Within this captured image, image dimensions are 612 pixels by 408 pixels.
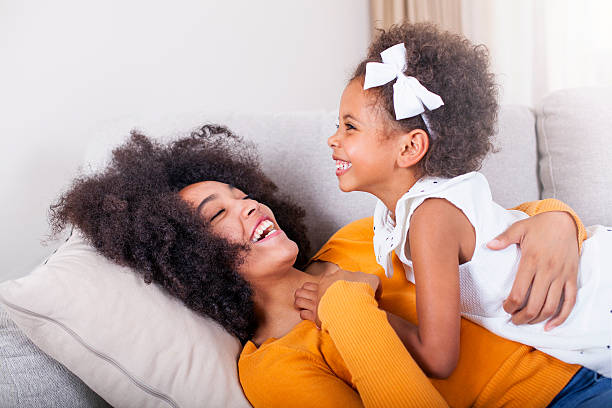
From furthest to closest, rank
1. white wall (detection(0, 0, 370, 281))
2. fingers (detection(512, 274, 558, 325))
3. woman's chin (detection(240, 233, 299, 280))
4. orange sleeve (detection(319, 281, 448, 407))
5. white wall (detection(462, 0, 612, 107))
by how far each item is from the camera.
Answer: white wall (detection(462, 0, 612, 107)) → white wall (detection(0, 0, 370, 281)) → woman's chin (detection(240, 233, 299, 280)) → fingers (detection(512, 274, 558, 325)) → orange sleeve (detection(319, 281, 448, 407))

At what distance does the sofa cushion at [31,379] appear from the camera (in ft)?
3.14

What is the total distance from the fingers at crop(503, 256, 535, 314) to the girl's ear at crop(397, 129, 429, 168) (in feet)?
1.01

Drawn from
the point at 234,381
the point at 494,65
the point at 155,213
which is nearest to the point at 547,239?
the point at 234,381

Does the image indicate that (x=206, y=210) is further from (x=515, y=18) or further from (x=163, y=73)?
(x=515, y=18)

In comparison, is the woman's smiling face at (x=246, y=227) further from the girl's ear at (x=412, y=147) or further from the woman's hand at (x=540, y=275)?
the woman's hand at (x=540, y=275)

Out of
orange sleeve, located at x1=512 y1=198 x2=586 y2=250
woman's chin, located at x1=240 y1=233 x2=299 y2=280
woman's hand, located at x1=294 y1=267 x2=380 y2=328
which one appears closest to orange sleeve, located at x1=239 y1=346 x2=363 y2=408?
woman's hand, located at x1=294 y1=267 x2=380 y2=328

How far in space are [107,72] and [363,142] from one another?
52.3 inches

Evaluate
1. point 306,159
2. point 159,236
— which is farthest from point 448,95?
point 159,236

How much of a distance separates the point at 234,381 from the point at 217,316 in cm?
18

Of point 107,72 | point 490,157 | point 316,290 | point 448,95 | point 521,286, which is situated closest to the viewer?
point 521,286

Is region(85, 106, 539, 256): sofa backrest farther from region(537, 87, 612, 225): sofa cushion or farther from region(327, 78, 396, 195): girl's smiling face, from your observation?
region(327, 78, 396, 195): girl's smiling face

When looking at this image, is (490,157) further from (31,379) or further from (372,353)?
(31,379)

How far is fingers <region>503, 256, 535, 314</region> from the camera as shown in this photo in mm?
1021

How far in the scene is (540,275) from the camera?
1.04 meters
